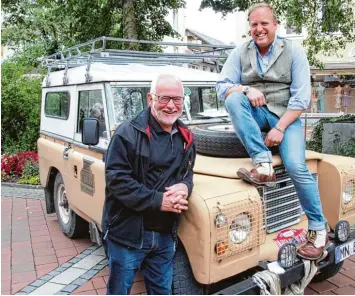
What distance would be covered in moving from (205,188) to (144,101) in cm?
160

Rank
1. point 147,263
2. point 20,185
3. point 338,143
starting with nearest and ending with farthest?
1. point 147,263
2. point 338,143
3. point 20,185

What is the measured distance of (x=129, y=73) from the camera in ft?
14.3

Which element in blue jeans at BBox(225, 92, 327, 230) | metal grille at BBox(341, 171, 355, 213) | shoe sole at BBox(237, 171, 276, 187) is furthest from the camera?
metal grille at BBox(341, 171, 355, 213)

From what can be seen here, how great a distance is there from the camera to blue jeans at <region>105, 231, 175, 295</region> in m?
2.64

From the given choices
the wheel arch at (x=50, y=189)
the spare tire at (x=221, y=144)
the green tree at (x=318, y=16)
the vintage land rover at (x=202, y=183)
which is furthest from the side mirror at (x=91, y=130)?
the green tree at (x=318, y=16)

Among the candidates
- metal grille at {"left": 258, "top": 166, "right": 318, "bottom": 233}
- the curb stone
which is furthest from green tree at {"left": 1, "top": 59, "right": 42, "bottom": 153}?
metal grille at {"left": 258, "top": 166, "right": 318, "bottom": 233}

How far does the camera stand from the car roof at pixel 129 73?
421cm

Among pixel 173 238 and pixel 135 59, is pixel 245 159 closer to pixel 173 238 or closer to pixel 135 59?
pixel 173 238

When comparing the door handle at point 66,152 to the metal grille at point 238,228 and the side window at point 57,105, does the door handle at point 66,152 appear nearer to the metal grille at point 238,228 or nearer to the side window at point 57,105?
the side window at point 57,105

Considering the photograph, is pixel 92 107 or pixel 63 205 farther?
pixel 63 205

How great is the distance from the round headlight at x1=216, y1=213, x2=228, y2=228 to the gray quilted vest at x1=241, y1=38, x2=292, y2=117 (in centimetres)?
109

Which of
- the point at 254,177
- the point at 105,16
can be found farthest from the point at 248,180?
the point at 105,16

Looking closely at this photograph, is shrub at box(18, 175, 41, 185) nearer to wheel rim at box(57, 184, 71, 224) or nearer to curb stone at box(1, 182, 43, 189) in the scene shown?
curb stone at box(1, 182, 43, 189)

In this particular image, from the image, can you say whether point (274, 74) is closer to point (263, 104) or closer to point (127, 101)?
point (263, 104)
